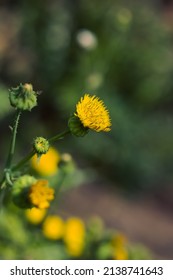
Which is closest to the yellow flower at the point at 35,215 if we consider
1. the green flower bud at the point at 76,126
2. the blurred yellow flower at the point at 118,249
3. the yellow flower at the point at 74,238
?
the yellow flower at the point at 74,238

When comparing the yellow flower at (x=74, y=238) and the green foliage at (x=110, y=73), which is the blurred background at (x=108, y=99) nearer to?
the green foliage at (x=110, y=73)

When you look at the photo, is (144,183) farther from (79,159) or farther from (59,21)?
(59,21)

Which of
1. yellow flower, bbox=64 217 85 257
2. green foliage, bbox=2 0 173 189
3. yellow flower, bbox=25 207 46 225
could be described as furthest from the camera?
green foliage, bbox=2 0 173 189

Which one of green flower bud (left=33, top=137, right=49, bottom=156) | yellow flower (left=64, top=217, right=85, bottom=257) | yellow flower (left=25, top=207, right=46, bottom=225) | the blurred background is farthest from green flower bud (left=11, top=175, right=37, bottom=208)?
the blurred background

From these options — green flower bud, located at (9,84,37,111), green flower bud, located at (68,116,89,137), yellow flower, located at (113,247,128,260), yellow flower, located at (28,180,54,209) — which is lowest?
yellow flower, located at (28,180,54,209)

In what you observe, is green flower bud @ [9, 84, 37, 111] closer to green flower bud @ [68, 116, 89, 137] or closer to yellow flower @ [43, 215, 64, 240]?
green flower bud @ [68, 116, 89, 137]
